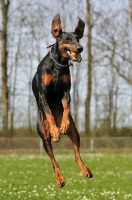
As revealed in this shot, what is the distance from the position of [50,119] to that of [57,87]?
40 centimetres

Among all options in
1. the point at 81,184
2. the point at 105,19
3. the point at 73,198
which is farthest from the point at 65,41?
the point at 105,19

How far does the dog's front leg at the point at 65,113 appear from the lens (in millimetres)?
4867

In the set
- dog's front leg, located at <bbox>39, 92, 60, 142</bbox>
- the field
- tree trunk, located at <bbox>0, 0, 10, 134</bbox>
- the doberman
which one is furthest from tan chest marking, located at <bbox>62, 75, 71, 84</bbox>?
tree trunk, located at <bbox>0, 0, 10, 134</bbox>

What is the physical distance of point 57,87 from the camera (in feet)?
16.6

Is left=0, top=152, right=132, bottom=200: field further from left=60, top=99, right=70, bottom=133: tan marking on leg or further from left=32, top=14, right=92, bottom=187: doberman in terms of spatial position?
left=60, top=99, right=70, bottom=133: tan marking on leg

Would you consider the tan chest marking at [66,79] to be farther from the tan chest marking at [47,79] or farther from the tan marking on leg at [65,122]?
the tan marking on leg at [65,122]

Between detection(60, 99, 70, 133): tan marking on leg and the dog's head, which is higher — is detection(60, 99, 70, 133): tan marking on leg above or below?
below

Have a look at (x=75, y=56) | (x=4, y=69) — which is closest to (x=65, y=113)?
(x=75, y=56)

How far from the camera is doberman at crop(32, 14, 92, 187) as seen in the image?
486cm

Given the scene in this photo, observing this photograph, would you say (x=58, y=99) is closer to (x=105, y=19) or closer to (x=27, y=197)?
(x=27, y=197)

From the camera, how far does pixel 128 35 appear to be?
127 feet

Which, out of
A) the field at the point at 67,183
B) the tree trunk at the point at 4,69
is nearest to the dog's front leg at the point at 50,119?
the field at the point at 67,183

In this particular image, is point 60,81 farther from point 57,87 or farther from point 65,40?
point 65,40

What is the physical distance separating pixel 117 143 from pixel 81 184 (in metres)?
21.7
